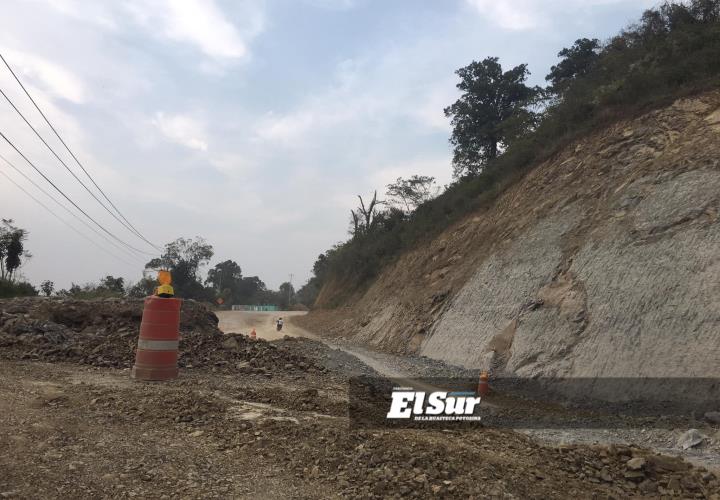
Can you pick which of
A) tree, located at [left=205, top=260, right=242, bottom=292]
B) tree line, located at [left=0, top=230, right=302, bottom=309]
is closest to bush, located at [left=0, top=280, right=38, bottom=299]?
tree line, located at [left=0, top=230, right=302, bottom=309]

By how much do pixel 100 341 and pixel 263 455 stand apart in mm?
7390

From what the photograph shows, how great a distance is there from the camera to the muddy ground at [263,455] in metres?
3.62

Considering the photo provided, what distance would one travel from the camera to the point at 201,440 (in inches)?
181

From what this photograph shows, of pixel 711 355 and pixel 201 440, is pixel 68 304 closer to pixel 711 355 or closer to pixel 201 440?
pixel 201 440

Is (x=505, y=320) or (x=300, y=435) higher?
(x=505, y=320)

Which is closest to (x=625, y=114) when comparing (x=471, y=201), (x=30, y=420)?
(x=471, y=201)

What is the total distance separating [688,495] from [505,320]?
8.84 metres

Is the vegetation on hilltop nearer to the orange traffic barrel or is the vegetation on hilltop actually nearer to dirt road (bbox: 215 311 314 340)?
dirt road (bbox: 215 311 314 340)

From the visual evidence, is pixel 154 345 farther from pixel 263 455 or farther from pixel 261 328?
pixel 261 328

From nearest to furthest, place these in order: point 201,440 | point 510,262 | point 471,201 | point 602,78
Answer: point 201,440 < point 510,262 < point 602,78 < point 471,201

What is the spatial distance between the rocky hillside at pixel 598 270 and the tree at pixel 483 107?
17926 mm

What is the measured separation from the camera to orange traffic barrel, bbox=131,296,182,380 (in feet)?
24.5

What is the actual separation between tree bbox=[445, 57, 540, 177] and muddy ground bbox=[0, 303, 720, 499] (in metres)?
32.3

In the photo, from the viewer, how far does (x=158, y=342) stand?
7527 mm
